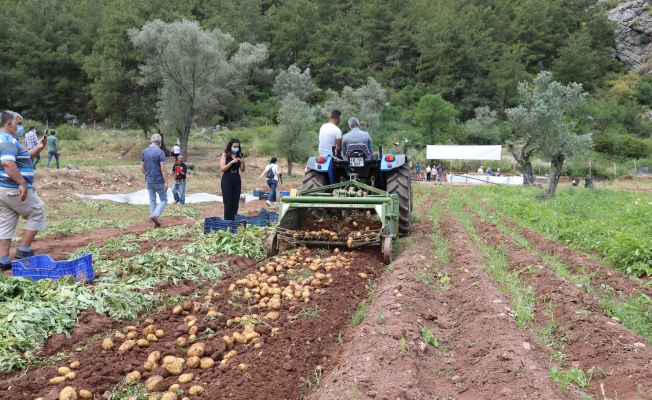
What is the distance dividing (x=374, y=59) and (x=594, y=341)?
3100 inches

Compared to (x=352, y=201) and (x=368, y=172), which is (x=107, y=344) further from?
(x=368, y=172)

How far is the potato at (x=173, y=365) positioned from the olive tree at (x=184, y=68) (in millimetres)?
27088

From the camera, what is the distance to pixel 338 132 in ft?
28.0

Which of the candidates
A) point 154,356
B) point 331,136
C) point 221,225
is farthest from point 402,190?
point 154,356

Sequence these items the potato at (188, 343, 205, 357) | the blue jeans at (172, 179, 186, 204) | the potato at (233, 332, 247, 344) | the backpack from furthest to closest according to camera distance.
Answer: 1. the backpack
2. the blue jeans at (172, 179, 186, 204)
3. the potato at (233, 332, 247, 344)
4. the potato at (188, 343, 205, 357)

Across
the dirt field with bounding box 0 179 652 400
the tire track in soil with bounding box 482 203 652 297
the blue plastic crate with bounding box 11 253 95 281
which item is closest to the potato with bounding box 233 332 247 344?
the dirt field with bounding box 0 179 652 400

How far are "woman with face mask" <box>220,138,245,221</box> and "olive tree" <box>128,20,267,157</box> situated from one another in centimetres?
2141

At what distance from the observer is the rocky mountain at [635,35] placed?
8278cm

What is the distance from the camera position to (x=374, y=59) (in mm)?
78875

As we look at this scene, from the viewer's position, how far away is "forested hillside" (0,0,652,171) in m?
35.6

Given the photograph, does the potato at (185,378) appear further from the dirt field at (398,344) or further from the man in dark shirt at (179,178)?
the man in dark shirt at (179,178)

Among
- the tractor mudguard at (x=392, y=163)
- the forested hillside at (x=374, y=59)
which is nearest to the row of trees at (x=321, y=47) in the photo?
the forested hillside at (x=374, y=59)

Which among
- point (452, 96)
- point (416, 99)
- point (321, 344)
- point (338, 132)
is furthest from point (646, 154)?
point (321, 344)

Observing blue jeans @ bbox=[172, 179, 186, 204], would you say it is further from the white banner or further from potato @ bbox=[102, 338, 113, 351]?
the white banner
